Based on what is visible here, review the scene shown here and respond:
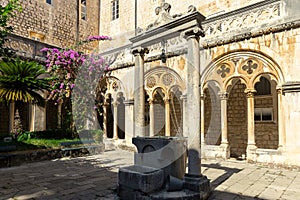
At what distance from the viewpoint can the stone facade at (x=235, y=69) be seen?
557cm

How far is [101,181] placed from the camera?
504cm

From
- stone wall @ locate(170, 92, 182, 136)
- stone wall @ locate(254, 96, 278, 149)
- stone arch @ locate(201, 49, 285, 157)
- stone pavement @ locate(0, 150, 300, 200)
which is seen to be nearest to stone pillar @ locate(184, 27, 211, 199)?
stone pavement @ locate(0, 150, 300, 200)

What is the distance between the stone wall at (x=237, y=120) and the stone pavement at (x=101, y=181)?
238 cm

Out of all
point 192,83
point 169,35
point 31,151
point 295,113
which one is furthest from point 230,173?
point 31,151

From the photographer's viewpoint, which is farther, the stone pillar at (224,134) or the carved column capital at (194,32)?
the stone pillar at (224,134)

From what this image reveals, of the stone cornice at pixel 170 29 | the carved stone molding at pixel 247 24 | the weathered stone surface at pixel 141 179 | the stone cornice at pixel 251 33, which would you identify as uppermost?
the carved stone molding at pixel 247 24

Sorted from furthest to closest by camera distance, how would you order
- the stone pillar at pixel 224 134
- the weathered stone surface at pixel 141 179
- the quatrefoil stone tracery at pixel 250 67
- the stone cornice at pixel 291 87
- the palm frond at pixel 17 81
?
1. the stone pillar at pixel 224 134
2. the quatrefoil stone tracery at pixel 250 67
3. the palm frond at pixel 17 81
4. the stone cornice at pixel 291 87
5. the weathered stone surface at pixel 141 179

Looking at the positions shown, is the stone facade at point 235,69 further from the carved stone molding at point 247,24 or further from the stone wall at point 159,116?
the stone wall at point 159,116

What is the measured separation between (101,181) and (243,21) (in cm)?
638

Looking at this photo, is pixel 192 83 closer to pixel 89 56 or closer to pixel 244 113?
pixel 244 113

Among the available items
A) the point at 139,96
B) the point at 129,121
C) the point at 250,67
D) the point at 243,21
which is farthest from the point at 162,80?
the point at 139,96

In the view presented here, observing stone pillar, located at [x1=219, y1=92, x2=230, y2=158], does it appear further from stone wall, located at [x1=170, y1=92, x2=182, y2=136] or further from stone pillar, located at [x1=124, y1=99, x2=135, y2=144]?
stone pillar, located at [x1=124, y1=99, x2=135, y2=144]

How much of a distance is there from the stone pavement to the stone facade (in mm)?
1047

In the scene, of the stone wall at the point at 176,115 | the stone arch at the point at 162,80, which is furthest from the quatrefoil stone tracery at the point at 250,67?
the stone wall at the point at 176,115
